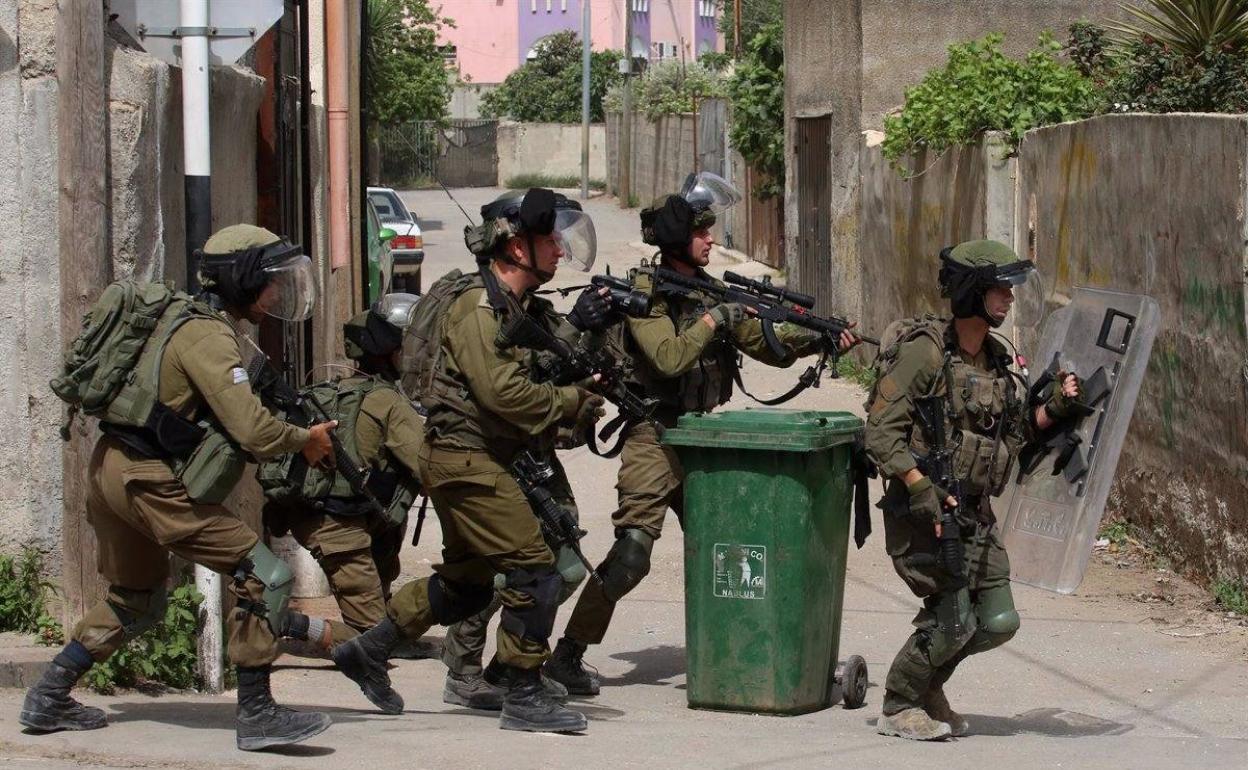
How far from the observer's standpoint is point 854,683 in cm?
614

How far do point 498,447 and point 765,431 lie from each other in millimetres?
922

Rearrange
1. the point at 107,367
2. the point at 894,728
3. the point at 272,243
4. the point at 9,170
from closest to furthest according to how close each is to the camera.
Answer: the point at 107,367, the point at 272,243, the point at 894,728, the point at 9,170

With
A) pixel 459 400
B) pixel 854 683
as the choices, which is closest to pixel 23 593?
pixel 459 400

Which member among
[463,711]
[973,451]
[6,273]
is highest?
[6,273]

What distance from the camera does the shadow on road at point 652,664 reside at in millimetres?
6871

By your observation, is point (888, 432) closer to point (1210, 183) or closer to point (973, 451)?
point (973, 451)

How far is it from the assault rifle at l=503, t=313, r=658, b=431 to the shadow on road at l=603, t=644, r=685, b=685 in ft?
3.92

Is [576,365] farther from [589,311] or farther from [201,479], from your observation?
[201,479]

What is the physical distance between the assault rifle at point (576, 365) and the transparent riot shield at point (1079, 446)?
4.55ft

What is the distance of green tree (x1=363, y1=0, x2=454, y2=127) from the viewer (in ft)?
124

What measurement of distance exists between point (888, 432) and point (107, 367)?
236 cm

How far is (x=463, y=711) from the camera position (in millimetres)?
6172

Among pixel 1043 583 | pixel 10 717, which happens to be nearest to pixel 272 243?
pixel 10 717

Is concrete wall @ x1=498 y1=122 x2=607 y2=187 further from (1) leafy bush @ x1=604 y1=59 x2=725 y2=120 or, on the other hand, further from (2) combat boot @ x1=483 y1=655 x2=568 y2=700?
(2) combat boot @ x1=483 y1=655 x2=568 y2=700
